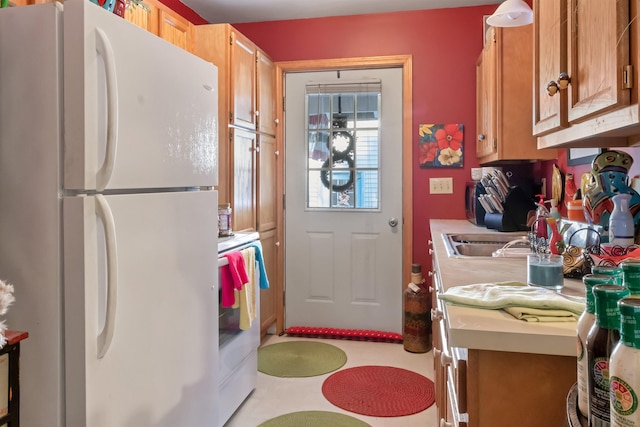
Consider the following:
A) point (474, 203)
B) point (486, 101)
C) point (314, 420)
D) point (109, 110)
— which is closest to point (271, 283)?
point (314, 420)

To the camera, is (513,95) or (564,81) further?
(513,95)

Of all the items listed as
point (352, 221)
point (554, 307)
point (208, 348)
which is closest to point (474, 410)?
point (554, 307)

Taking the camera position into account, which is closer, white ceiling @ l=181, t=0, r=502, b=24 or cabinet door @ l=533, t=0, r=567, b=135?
cabinet door @ l=533, t=0, r=567, b=135

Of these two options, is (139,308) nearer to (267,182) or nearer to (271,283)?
(267,182)

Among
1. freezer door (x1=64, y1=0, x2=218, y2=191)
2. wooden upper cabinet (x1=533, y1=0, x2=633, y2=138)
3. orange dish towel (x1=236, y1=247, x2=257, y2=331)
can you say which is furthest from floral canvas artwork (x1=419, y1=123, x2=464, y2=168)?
freezer door (x1=64, y1=0, x2=218, y2=191)

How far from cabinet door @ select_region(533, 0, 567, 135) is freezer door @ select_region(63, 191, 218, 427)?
1201 millimetres

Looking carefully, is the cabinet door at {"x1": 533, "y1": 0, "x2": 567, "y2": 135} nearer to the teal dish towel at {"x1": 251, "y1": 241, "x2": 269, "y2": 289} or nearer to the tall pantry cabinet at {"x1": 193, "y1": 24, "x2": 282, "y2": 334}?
the teal dish towel at {"x1": 251, "y1": 241, "x2": 269, "y2": 289}

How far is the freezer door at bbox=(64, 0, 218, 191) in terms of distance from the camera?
3.94 feet

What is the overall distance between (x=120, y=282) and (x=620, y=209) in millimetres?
1473

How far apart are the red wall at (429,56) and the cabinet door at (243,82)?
26.4 inches

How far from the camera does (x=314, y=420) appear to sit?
2.31 meters

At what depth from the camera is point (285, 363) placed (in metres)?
3.03

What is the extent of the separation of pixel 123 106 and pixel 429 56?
2.64 metres

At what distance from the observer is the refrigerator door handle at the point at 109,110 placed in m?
1.23
